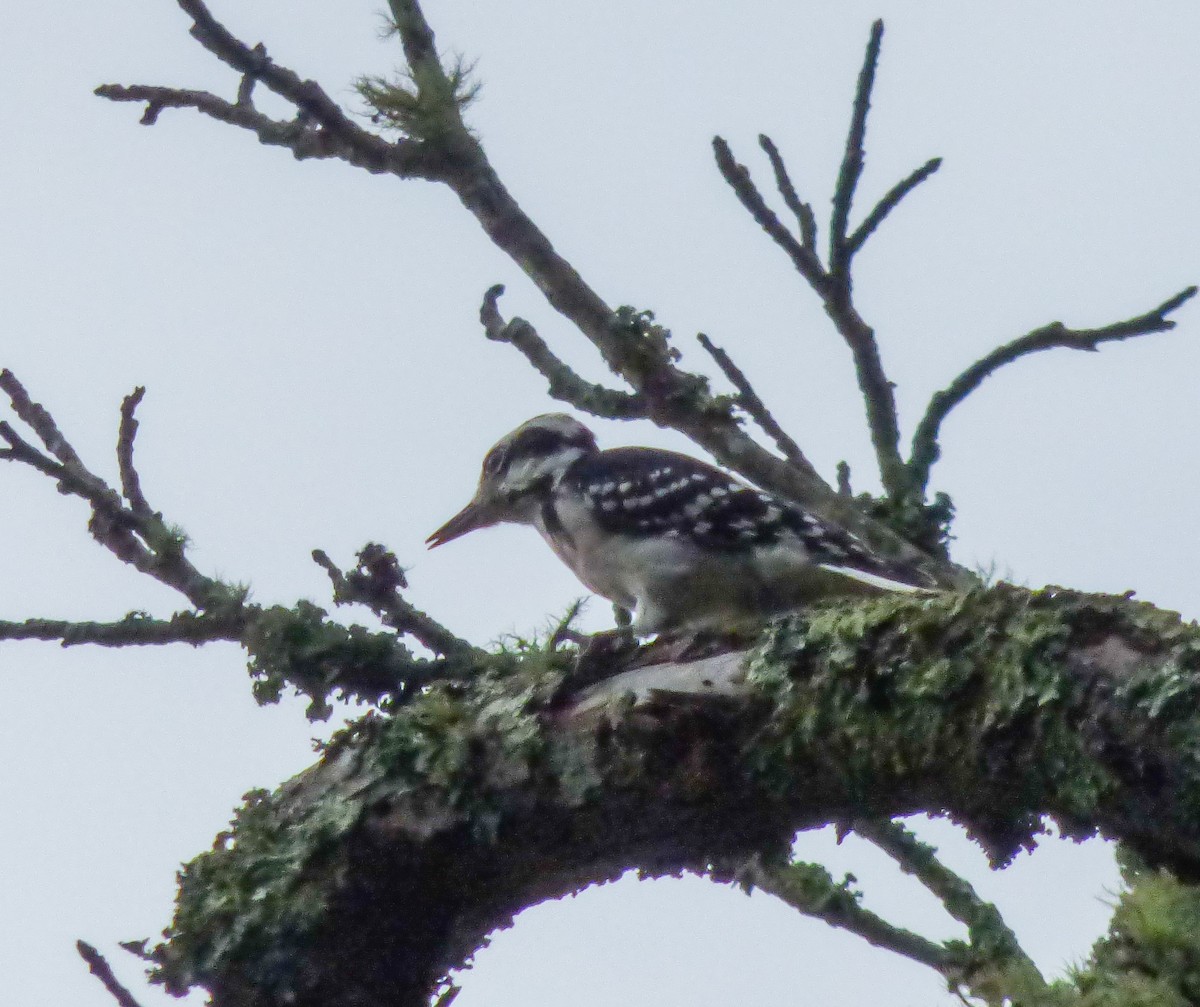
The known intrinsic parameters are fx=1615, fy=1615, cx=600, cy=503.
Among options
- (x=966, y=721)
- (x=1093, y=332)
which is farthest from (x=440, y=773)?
(x=1093, y=332)

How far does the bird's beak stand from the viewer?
6660mm

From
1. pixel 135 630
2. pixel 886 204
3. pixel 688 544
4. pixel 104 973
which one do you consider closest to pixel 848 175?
pixel 886 204

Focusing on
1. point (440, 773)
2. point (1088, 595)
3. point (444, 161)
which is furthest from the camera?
point (444, 161)

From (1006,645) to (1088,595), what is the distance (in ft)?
0.49

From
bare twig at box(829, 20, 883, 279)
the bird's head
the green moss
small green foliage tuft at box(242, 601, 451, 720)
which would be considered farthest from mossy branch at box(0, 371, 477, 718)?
the bird's head

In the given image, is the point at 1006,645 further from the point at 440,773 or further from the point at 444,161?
the point at 444,161

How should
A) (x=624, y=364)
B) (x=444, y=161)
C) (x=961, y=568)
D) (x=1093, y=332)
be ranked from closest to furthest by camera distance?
1. (x=961, y=568)
2. (x=1093, y=332)
3. (x=624, y=364)
4. (x=444, y=161)

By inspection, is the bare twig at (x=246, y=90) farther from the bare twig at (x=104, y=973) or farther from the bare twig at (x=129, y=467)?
the bare twig at (x=104, y=973)

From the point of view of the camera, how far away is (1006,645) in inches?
99.3

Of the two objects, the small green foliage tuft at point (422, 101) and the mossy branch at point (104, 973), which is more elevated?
the small green foliage tuft at point (422, 101)

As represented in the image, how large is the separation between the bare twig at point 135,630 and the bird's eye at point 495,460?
2753 millimetres

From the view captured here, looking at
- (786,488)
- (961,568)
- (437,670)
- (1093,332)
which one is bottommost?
(437,670)

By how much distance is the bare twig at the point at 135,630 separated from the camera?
387 cm

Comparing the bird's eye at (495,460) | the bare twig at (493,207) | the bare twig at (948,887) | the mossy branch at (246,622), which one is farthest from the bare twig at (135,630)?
the bird's eye at (495,460)
